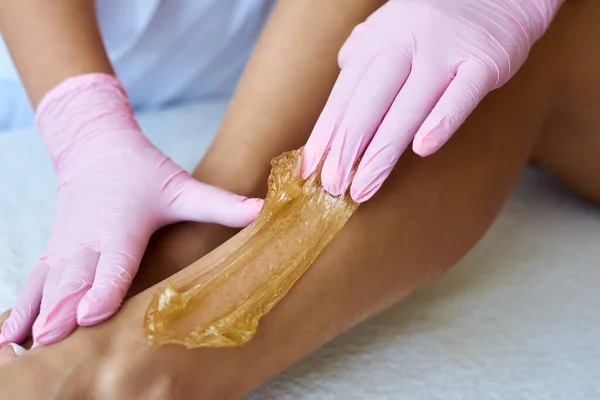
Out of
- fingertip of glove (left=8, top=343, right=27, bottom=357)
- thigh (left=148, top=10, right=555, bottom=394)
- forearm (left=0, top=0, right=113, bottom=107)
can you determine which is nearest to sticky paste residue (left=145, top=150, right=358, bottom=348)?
thigh (left=148, top=10, right=555, bottom=394)

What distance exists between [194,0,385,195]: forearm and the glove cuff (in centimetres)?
14

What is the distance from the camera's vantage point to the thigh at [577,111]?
2.80 ft

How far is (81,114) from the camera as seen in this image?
0.83 meters

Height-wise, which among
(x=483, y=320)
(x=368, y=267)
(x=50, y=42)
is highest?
(x=50, y=42)

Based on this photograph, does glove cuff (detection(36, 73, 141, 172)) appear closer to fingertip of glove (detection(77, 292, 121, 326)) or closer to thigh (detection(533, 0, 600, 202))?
fingertip of glove (detection(77, 292, 121, 326))

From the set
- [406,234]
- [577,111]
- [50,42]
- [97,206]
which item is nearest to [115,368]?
[97,206]

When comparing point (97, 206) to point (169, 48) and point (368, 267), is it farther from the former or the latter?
point (169, 48)

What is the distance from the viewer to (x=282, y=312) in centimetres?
68

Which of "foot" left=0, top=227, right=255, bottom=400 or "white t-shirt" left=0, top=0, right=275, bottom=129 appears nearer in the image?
"foot" left=0, top=227, right=255, bottom=400

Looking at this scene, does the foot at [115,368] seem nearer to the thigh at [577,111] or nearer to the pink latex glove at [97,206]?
the pink latex glove at [97,206]

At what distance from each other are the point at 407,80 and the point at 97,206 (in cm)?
36

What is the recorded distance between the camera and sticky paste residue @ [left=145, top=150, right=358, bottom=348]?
642 millimetres

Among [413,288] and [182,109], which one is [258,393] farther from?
[182,109]

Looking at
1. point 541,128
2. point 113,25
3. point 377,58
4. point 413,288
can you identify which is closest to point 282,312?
point 413,288
